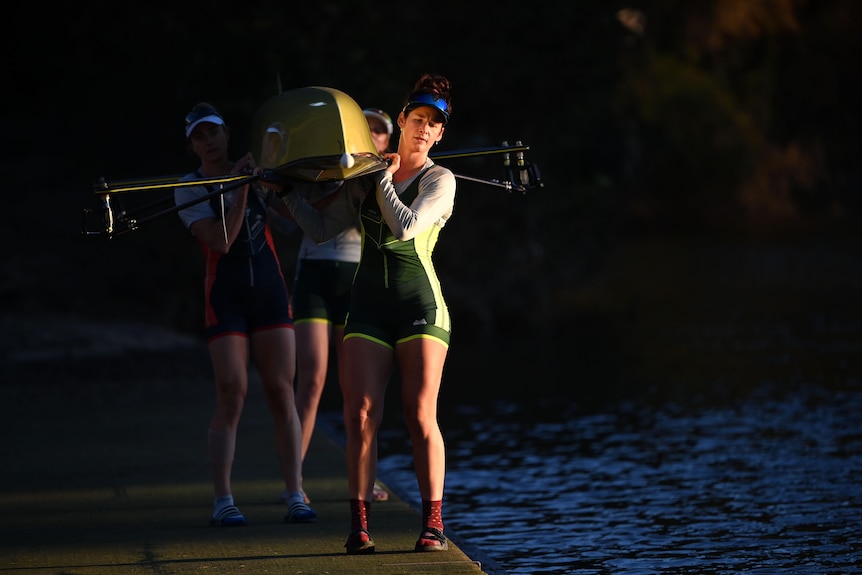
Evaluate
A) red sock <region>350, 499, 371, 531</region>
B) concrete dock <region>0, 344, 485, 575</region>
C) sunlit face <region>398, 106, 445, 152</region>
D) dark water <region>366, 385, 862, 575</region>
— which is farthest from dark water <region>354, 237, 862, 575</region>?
sunlit face <region>398, 106, 445, 152</region>

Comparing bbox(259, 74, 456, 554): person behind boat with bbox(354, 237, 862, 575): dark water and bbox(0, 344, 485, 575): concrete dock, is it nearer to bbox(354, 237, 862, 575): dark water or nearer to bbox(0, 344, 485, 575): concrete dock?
bbox(0, 344, 485, 575): concrete dock

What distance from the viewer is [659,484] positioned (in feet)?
30.1

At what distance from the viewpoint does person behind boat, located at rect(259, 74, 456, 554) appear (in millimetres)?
6754

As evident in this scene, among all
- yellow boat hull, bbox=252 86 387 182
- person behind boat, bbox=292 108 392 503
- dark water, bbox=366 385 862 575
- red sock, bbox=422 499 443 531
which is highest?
yellow boat hull, bbox=252 86 387 182

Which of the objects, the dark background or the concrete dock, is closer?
the concrete dock

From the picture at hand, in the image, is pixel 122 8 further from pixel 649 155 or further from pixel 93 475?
pixel 649 155

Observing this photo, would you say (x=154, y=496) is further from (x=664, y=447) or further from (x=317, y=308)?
(x=664, y=447)

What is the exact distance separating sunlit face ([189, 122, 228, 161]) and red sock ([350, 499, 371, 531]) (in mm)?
1910

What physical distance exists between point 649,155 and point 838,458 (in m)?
27.8

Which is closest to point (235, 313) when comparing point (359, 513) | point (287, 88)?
point (359, 513)

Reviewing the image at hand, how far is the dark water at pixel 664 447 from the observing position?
7.51 m

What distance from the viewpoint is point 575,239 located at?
20.1m

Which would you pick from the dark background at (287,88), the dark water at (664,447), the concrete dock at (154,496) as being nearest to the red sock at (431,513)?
the concrete dock at (154,496)

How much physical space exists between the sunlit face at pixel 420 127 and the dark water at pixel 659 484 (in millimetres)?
1866
